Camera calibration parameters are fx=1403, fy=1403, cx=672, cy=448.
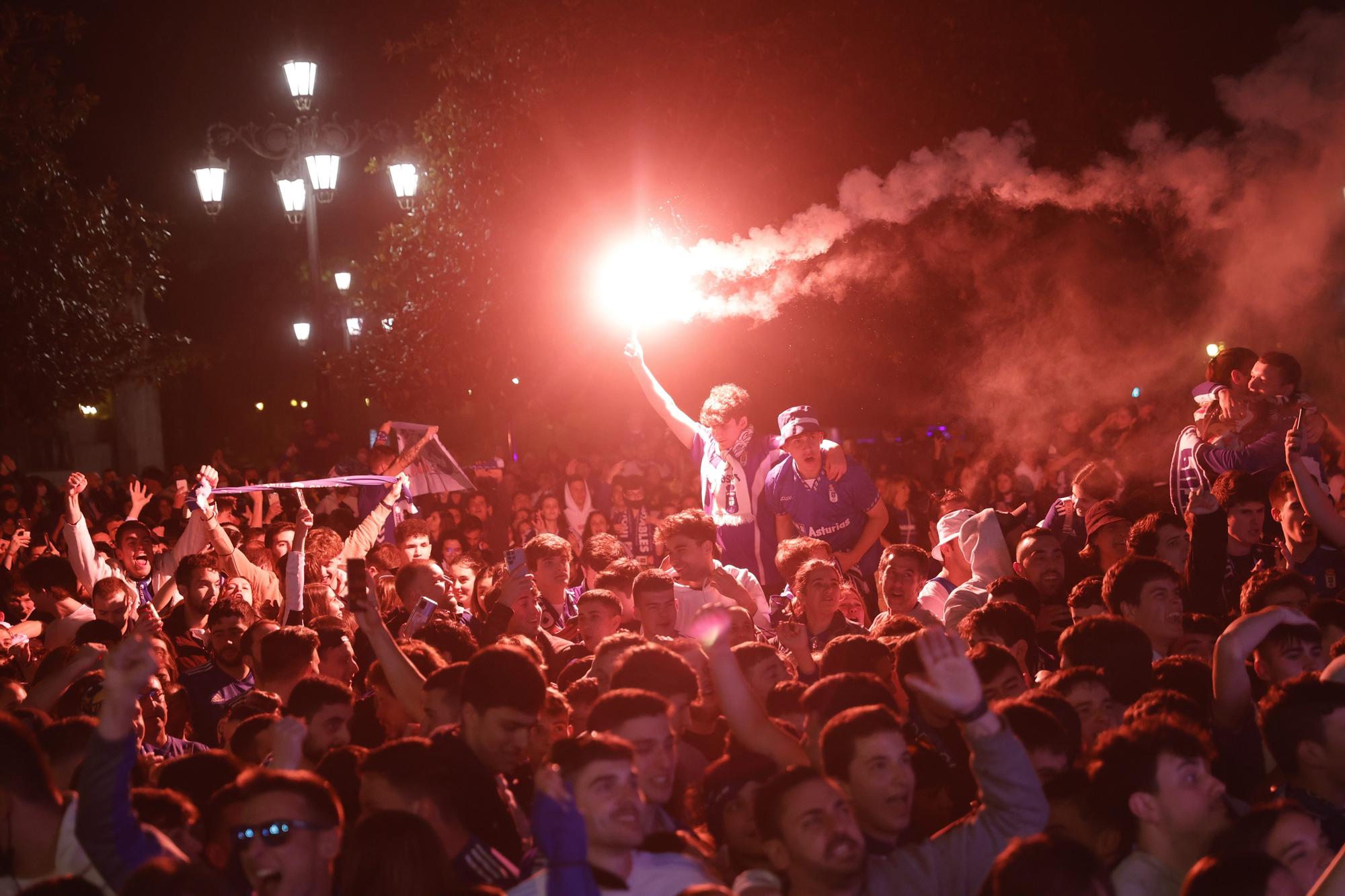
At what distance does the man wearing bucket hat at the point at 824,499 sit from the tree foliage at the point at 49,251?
13.4 meters

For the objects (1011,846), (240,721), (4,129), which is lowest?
(1011,846)

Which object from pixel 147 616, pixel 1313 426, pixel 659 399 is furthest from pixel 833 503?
pixel 147 616

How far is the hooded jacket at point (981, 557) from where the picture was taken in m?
7.61

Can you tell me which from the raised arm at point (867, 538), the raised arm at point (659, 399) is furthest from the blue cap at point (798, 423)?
the raised arm at point (659, 399)

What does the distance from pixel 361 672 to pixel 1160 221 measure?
10.2m

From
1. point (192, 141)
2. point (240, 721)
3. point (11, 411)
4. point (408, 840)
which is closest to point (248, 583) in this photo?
point (240, 721)

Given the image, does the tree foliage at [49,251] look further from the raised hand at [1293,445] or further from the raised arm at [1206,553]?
the raised hand at [1293,445]

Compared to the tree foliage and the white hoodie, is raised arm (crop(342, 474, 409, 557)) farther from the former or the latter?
the tree foliage

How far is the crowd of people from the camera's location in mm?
3943

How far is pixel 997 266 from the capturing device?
15.3 m

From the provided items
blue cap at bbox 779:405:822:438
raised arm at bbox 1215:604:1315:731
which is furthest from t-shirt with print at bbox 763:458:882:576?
raised arm at bbox 1215:604:1315:731

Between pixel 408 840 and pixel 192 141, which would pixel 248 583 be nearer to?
pixel 408 840

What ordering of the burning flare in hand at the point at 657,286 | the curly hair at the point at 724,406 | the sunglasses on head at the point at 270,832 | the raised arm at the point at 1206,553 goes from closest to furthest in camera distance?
the sunglasses on head at the point at 270,832 < the raised arm at the point at 1206,553 < the curly hair at the point at 724,406 < the burning flare in hand at the point at 657,286

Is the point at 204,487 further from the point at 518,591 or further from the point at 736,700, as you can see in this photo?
the point at 736,700
